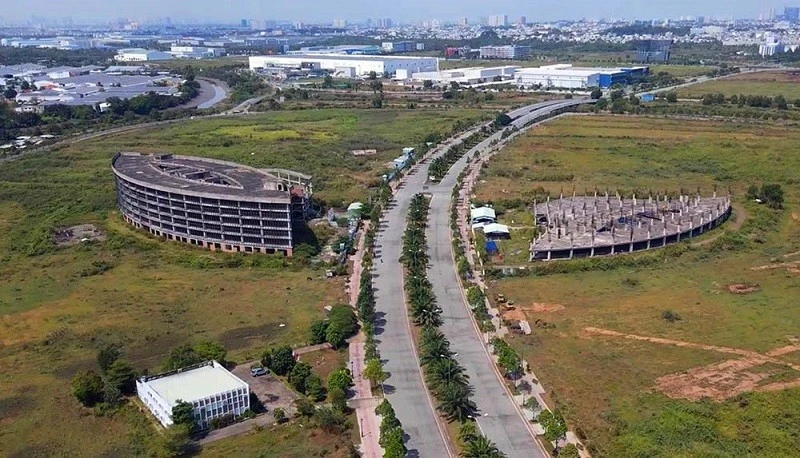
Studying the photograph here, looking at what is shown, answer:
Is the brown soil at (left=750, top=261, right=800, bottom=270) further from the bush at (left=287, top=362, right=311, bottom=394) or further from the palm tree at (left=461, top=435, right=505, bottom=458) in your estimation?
the bush at (left=287, top=362, right=311, bottom=394)

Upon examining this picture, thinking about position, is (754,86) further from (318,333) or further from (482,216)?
(318,333)

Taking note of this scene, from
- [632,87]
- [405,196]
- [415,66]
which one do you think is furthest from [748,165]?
[415,66]

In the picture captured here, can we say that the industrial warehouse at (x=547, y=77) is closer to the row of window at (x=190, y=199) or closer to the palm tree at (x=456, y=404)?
the row of window at (x=190, y=199)

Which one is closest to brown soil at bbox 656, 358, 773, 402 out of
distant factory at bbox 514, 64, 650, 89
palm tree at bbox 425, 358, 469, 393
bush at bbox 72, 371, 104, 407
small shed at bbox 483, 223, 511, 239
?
palm tree at bbox 425, 358, 469, 393

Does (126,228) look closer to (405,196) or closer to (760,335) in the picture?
(405,196)

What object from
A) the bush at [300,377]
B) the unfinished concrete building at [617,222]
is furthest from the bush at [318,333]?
the unfinished concrete building at [617,222]

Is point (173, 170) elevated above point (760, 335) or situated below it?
above
